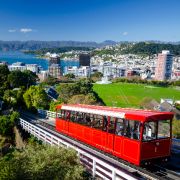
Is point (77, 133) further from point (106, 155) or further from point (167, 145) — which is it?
point (167, 145)

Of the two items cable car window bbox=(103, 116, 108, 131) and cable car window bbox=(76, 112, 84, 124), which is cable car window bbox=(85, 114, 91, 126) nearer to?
cable car window bbox=(76, 112, 84, 124)

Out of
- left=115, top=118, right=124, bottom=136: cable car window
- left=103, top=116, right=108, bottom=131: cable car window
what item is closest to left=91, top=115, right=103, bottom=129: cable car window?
left=103, top=116, right=108, bottom=131: cable car window

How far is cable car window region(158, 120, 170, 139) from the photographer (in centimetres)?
1493

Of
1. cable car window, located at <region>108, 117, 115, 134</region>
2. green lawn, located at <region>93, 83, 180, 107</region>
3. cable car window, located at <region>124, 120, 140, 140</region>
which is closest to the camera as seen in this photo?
cable car window, located at <region>124, 120, 140, 140</region>

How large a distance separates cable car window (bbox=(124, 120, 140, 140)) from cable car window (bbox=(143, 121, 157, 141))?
11.7 inches

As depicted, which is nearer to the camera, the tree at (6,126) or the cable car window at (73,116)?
the cable car window at (73,116)

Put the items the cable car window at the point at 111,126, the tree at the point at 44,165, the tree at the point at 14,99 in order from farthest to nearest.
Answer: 1. the tree at the point at 14,99
2. the cable car window at the point at 111,126
3. the tree at the point at 44,165

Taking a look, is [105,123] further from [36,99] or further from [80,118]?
[36,99]

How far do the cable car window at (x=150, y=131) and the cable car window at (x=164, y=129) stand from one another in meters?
0.31

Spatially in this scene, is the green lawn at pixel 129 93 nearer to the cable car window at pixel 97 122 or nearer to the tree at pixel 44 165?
the cable car window at pixel 97 122

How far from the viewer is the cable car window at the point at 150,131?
14.5 metres

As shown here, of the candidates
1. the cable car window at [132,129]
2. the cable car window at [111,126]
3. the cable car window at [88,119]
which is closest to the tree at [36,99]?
the cable car window at [88,119]

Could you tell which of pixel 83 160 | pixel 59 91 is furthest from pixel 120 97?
pixel 83 160

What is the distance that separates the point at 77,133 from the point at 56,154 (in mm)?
7926
